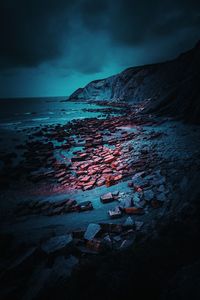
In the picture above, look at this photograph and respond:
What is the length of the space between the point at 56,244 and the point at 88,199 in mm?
2825

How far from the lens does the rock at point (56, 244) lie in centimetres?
432

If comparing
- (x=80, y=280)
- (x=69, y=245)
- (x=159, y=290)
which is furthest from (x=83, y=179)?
(x=159, y=290)

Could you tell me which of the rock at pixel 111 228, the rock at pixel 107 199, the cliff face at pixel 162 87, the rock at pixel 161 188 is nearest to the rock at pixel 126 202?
the rock at pixel 107 199

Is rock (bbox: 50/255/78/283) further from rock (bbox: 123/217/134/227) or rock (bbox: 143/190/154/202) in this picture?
rock (bbox: 143/190/154/202)

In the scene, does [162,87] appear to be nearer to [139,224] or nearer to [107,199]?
[107,199]

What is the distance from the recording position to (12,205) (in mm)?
7527

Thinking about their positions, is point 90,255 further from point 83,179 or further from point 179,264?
point 83,179

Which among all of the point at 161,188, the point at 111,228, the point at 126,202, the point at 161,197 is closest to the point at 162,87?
the point at 161,188

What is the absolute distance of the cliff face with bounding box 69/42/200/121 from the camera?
2083 cm

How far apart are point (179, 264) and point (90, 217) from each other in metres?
3.62

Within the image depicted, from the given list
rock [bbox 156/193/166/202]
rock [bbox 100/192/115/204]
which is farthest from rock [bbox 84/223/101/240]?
rock [bbox 156/193/166/202]

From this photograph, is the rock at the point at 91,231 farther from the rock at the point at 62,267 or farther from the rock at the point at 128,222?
the rock at the point at 128,222

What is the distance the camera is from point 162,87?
48969 mm

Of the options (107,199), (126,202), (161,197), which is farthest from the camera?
(107,199)
